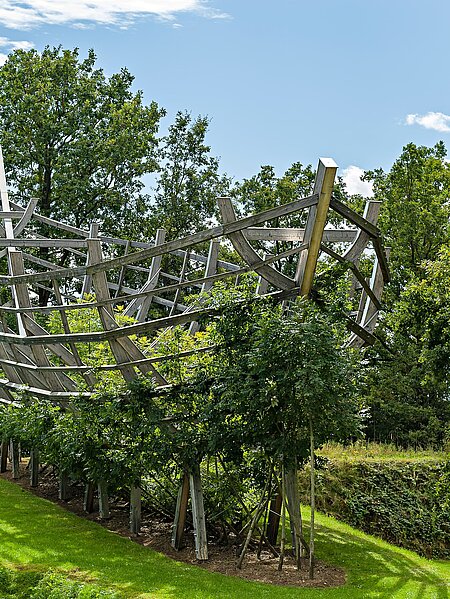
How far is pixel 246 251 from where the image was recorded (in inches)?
350

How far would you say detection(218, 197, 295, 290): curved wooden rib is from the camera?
28.4ft

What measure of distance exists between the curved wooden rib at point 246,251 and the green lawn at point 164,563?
3.46 meters

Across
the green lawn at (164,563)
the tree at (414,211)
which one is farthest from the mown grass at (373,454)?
the tree at (414,211)

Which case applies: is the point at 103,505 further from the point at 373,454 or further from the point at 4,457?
the point at 373,454

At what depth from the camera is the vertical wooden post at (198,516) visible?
374 inches

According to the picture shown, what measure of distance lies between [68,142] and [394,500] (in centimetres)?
1876

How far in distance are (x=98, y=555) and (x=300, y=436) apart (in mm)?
2991

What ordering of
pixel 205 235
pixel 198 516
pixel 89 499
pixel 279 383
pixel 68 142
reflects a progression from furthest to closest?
pixel 68 142 < pixel 89 499 < pixel 198 516 < pixel 205 235 < pixel 279 383

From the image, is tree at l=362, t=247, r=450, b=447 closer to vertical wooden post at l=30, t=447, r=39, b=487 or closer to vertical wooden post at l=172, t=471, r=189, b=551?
vertical wooden post at l=30, t=447, r=39, b=487

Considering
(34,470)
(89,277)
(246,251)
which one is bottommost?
(34,470)

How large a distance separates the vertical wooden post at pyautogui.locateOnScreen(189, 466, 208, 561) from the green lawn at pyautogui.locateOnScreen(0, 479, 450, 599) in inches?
13.9

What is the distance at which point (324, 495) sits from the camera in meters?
13.4

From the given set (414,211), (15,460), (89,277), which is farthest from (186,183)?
(15,460)

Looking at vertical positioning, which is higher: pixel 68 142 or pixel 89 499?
pixel 68 142
